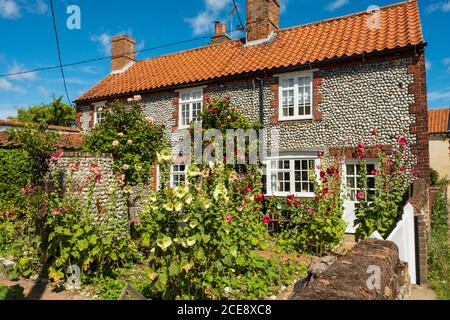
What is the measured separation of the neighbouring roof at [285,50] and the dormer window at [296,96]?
0.56m

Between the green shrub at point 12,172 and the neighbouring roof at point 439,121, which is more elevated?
the neighbouring roof at point 439,121

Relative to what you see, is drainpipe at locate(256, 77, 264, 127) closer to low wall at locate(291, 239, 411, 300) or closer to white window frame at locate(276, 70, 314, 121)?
white window frame at locate(276, 70, 314, 121)

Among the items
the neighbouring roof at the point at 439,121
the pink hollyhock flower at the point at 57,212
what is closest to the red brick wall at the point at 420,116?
the pink hollyhock flower at the point at 57,212

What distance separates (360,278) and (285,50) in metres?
11.6

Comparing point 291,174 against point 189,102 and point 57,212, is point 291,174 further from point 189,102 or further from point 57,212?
point 57,212

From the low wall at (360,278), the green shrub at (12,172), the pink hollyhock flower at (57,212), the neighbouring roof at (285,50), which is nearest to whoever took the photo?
the low wall at (360,278)

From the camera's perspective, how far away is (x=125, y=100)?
1593 centimetres

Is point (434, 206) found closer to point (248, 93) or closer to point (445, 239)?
point (445, 239)

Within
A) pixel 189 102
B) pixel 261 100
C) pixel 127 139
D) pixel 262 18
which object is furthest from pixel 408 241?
pixel 262 18

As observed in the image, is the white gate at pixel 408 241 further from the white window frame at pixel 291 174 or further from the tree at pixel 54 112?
the tree at pixel 54 112

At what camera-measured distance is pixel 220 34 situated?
17.8 meters

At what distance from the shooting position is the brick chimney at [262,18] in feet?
46.7
